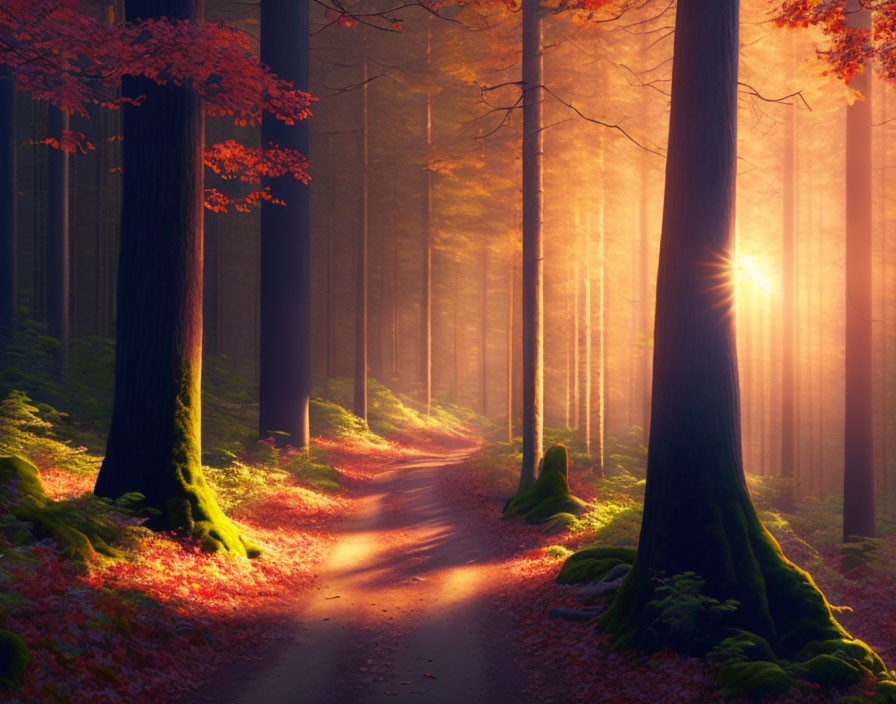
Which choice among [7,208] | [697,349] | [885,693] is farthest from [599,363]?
[7,208]

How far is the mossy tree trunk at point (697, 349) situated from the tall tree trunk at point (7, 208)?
2137 centimetres

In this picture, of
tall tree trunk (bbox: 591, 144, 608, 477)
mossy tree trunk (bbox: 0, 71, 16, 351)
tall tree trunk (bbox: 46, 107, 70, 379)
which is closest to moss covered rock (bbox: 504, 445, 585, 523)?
tall tree trunk (bbox: 591, 144, 608, 477)

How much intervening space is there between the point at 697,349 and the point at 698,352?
4cm

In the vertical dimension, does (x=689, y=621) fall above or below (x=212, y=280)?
below

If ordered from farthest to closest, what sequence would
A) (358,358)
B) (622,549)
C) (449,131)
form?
(449,131), (358,358), (622,549)

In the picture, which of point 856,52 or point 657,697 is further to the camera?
point 856,52

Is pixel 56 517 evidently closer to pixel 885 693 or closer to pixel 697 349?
pixel 697 349

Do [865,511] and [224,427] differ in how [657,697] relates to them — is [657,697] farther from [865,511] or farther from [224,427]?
[224,427]

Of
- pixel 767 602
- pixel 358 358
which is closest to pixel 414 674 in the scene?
pixel 767 602

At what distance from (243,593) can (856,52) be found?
11907 millimetres

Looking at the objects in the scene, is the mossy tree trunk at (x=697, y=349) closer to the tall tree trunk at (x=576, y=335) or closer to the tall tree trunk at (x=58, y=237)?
the tall tree trunk at (x=576, y=335)

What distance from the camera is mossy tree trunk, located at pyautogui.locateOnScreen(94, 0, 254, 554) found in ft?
32.2

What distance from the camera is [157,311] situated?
996cm

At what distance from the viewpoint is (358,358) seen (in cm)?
2883
